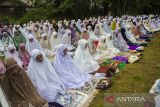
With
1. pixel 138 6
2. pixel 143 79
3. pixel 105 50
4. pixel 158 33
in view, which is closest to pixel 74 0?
pixel 138 6

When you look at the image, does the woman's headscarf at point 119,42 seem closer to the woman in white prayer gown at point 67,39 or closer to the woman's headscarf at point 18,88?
the woman in white prayer gown at point 67,39

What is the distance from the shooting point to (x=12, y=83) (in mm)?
5887

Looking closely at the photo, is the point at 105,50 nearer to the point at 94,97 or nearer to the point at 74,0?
the point at 94,97

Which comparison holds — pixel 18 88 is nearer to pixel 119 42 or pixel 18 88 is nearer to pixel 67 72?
pixel 67 72

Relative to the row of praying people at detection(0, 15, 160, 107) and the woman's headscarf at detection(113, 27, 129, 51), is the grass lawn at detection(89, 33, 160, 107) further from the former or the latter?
the woman's headscarf at detection(113, 27, 129, 51)

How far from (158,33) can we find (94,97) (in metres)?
13.8

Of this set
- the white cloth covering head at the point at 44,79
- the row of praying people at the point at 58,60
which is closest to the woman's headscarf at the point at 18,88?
the row of praying people at the point at 58,60

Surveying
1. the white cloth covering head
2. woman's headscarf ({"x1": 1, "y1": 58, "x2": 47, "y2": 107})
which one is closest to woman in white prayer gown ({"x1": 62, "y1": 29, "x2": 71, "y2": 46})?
the white cloth covering head

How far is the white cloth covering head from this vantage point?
6.90 meters

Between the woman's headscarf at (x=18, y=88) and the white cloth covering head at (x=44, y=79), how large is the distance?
0.72 m

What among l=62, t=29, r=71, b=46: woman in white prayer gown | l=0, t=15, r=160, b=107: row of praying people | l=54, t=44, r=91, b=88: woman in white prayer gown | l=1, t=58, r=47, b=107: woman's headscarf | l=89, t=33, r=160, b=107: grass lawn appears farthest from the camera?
l=62, t=29, r=71, b=46: woman in white prayer gown

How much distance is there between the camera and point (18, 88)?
5.96 meters

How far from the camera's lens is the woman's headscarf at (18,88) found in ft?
19.2

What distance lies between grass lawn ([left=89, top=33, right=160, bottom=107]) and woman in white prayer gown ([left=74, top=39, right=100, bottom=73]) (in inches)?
33.3
